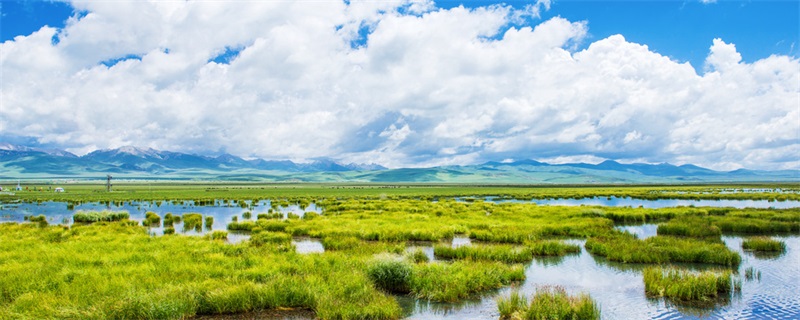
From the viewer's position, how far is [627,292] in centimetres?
1611

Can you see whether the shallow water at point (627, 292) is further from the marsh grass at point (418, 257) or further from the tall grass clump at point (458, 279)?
the marsh grass at point (418, 257)

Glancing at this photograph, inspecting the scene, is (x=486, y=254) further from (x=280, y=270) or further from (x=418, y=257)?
(x=280, y=270)

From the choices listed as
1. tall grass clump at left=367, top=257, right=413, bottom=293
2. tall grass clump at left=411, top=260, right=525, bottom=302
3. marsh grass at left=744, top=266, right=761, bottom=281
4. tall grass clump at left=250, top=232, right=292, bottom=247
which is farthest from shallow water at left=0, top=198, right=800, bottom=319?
tall grass clump at left=250, top=232, right=292, bottom=247

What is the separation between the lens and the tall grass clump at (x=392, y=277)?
53.5 feet

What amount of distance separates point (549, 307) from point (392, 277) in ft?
18.5

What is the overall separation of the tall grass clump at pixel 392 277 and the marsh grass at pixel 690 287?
8.20m

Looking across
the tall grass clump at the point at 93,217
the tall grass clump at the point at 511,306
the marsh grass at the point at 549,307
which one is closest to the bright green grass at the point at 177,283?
the tall grass clump at the point at 511,306

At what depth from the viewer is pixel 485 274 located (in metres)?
17.4

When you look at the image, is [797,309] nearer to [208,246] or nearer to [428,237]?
[428,237]

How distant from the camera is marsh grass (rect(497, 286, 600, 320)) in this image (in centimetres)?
1270

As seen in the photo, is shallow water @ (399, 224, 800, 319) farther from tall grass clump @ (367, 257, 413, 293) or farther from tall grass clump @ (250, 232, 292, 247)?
tall grass clump @ (250, 232, 292, 247)

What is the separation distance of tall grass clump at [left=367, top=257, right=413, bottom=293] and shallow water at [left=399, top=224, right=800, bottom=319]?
→ 88 cm

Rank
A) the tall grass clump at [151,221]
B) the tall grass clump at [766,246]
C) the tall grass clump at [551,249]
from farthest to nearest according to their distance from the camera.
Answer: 1. the tall grass clump at [151,221]
2. the tall grass clump at [766,246]
3. the tall grass clump at [551,249]

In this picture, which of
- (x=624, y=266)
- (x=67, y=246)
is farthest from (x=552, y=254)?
(x=67, y=246)
